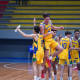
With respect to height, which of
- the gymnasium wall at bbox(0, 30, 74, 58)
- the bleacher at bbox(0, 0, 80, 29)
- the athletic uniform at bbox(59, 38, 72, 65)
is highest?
the bleacher at bbox(0, 0, 80, 29)

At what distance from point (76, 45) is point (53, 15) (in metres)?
9.50

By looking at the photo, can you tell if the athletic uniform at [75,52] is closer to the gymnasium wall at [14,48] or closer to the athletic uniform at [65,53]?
the athletic uniform at [65,53]

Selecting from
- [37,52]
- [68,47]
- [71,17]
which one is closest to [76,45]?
[68,47]

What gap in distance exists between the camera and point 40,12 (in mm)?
14211

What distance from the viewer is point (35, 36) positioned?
4.09 meters

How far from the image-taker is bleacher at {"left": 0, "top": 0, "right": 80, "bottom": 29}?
13.8 metres

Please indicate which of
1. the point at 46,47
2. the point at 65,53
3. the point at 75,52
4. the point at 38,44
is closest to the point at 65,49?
the point at 65,53

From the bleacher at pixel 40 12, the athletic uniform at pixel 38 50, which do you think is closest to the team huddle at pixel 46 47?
the athletic uniform at pixel 38 50

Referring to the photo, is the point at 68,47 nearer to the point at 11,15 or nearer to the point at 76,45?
the point at 76,45

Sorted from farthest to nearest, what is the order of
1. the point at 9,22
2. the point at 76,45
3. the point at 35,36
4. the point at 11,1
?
the point at 11,1 → the point at 9,22 → the point at 76,45 → the point at 35,36

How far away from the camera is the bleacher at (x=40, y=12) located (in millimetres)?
13836

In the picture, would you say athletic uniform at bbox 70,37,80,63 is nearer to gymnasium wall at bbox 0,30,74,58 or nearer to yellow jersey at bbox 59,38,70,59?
yellow jersey at bbox 59,38,70,59

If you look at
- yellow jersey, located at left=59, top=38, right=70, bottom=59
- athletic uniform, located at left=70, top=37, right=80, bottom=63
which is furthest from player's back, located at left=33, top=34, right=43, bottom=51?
athletic uniform, located at left=70, top=37, right=80, bottom=63

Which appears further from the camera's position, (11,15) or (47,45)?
(11,15)
